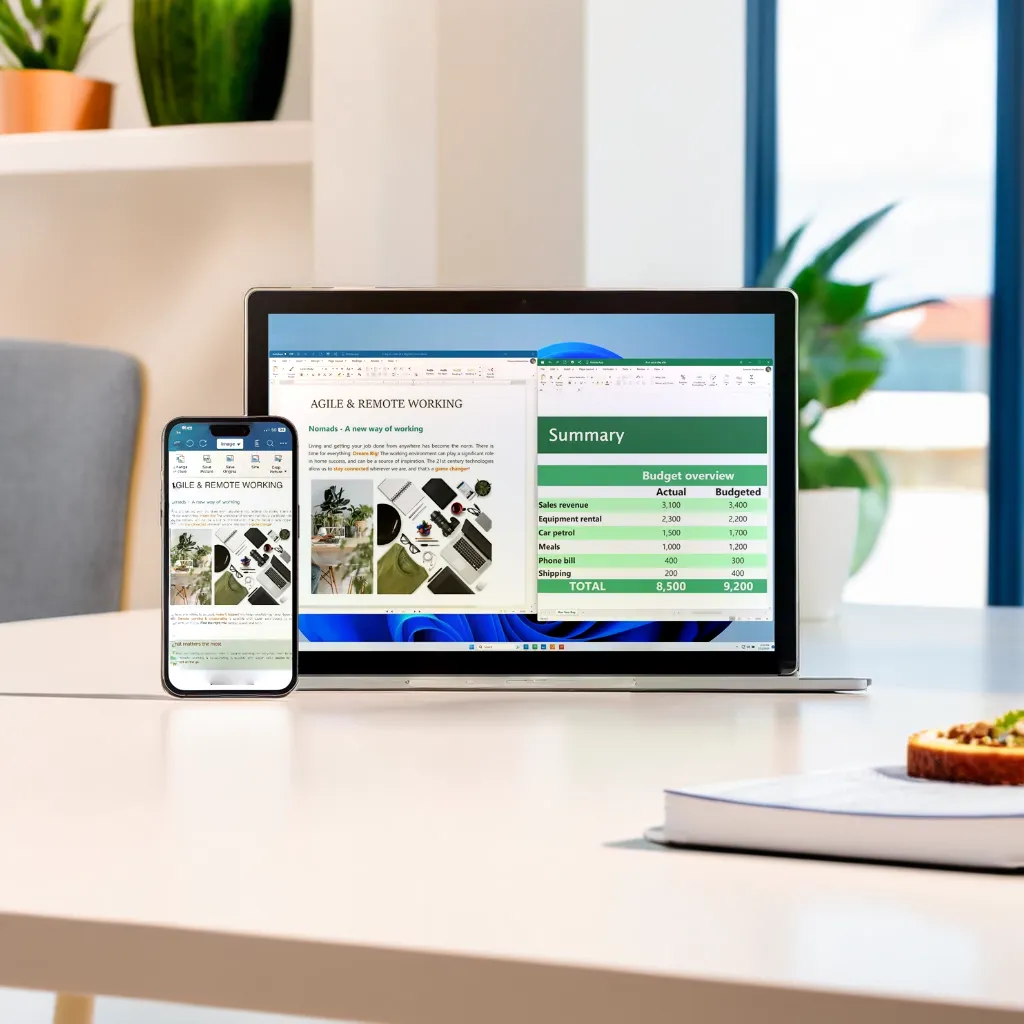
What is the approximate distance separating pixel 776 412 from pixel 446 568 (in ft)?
0.75

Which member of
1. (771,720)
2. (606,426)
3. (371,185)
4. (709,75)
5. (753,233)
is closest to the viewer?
(771,720)

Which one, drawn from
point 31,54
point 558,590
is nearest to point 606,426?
point 558,590

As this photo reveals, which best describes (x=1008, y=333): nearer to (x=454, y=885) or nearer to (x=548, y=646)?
(x=548, y=646)

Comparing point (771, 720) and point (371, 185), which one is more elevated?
point (371, 185)

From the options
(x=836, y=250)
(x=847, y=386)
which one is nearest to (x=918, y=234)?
(x=836, y=250)

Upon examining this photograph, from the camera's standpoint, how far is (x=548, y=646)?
2.62ft

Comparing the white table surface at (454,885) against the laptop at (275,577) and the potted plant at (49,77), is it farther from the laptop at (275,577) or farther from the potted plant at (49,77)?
the potted plant at (49,77)

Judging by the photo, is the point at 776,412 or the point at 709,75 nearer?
the point at 776,412

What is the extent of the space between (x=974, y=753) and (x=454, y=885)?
7.8 inches

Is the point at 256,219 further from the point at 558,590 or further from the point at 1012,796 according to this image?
the point at 1012,796

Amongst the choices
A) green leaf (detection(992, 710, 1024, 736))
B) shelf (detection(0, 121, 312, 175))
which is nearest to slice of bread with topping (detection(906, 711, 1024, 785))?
green leaf (detection(992, 710, 1024, 736))

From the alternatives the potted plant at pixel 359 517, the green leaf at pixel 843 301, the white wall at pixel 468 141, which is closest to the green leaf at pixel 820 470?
the green leaf at pixel 843 301

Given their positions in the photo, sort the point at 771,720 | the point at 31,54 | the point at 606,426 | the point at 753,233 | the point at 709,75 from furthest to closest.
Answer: the point at 753,233 → the point at 709,75 → the point at 31,54 → the point at 606,426 → the point at 771,720

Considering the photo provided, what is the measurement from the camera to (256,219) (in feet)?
6.31
